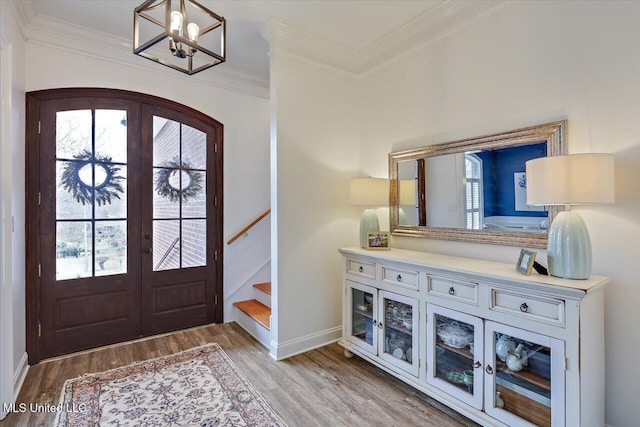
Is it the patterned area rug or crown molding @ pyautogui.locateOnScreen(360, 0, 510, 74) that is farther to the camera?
crown molding @ pyautogui.locateOnScreen(360, 0, 510, 74)

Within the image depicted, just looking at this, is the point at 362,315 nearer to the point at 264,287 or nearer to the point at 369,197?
the point at 369,197

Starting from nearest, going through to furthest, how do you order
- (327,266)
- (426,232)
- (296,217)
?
(426,232) → (296,217) → (327,266)

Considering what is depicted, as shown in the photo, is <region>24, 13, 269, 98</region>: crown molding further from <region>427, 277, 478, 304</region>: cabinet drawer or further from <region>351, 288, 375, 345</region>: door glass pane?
<region>427, 277, 478, 304</region>: cabinet drawer

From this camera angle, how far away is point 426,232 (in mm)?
2664

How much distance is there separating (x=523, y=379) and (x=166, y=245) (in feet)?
10.3

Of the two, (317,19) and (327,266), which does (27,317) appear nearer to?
(327,266)

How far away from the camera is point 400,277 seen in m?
2.33

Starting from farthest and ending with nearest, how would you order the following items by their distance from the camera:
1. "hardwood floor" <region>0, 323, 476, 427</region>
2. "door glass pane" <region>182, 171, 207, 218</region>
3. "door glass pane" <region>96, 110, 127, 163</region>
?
"door glass pane" <region>182, 171, 207, 218</region>
"door glass pane" <region>96, 110, 127, 163</region>
"hardwood floor" <region>0, 323, 476, 427</region>

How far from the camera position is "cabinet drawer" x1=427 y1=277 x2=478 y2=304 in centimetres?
189

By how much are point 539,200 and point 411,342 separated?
1.28 metres

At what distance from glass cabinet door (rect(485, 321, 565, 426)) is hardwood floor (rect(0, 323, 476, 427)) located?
1.03 ft

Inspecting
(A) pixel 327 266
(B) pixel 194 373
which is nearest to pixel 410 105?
(A) pixel 327 266

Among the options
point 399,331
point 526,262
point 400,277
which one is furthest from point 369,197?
point 526,262

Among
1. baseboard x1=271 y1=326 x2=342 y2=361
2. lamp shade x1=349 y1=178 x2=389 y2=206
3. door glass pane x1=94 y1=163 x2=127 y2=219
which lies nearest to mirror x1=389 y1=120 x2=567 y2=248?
lamp shade x1=349 y1=178 x2=389 y2=206
